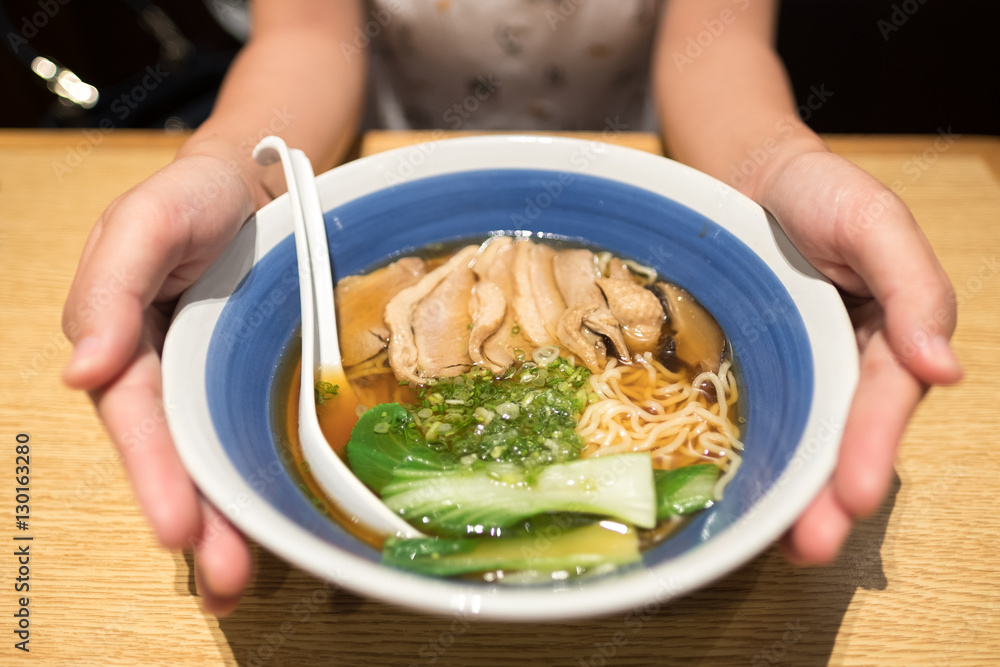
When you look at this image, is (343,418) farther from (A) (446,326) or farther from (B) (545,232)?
(B) (545,232)

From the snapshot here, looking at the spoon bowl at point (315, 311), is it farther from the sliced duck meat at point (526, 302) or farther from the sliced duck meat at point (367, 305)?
the sliced duck meat at point (526, 302)

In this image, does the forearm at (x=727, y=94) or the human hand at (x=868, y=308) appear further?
the forearm at (x=727, y=94)

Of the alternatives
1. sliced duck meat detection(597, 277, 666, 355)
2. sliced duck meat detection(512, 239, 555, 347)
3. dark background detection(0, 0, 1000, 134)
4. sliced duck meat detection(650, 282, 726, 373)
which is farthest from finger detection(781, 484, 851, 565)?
dark background detection(0, 0, 1000, 134)

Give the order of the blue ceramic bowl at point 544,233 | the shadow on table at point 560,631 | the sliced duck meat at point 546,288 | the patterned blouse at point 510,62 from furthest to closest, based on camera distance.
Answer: the patterned blouse at point 510,62 < the sliced duck meat at point 546,288 < the shadow on table at point 560,631 < the blue ceramic bowl at point 544,233

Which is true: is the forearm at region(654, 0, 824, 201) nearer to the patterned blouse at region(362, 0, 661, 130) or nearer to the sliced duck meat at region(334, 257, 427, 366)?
the patterned blouse at region(362, 0, 661, 130)

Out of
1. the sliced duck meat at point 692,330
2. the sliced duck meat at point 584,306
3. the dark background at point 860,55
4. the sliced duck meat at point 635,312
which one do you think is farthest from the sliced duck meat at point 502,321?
the dark background at point 860,55

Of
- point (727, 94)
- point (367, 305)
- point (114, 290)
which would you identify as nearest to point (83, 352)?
point (114, 290)
